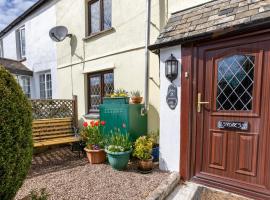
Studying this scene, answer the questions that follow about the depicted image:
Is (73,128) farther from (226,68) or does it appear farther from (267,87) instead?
(267,87)

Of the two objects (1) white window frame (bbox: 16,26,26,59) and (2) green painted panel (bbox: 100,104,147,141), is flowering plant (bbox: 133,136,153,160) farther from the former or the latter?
(1) white window frame (bbox: 16,26,26,59)

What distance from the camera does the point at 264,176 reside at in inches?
113

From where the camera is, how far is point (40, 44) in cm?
877

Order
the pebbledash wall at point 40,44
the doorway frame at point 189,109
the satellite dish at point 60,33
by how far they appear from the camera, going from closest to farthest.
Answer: the doorway frame at point 189,109 → the satellite dish at point 60,33 → the pebbledash wall at point 40,44

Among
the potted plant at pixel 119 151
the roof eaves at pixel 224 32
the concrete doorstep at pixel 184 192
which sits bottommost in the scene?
the concrete doorstep at pixel 184 192

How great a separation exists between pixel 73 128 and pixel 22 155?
4.15 metres

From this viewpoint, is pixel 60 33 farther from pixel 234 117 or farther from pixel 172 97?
pixel 234 117

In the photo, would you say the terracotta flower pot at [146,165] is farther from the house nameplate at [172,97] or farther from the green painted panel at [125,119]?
the house nameplate at [172,97]

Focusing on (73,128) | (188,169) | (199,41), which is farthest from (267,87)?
(73,128)

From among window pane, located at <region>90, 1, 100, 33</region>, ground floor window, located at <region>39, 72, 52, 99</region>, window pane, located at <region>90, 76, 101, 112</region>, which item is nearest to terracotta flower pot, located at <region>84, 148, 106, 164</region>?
window pane, located at <region>90, 76, 101, 112</region>

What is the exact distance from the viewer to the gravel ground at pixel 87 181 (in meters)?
3.01

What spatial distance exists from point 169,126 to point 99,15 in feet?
14.9

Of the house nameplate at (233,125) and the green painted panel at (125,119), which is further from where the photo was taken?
the green painted panel at (125,119)

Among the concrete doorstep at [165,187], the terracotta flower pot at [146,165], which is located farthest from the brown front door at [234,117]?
the terracotta flower pot at [146,165]
